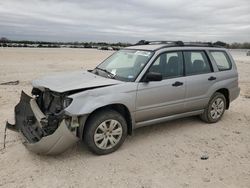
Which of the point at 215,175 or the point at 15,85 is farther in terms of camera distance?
the point at 15,85

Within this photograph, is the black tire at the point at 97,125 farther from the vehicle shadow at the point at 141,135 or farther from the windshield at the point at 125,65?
the windshield at the point at 125,65

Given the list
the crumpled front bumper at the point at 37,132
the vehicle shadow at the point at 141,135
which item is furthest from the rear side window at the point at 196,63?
the crumpled front bumper at the point at 37,132

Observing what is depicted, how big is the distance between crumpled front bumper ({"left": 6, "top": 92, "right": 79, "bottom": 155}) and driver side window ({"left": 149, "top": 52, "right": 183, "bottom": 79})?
1.98 meters

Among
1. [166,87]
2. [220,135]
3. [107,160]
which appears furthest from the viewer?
[220,135]

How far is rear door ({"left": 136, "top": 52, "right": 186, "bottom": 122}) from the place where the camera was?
5.09 metres

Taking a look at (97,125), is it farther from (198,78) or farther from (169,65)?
(198,78)

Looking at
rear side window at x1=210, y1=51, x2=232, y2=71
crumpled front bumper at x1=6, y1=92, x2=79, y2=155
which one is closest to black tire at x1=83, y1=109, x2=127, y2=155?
crumpled front bumper at x1=6, y1=92, x2=79, y2=155

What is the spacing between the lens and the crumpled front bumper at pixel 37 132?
13.8 ft

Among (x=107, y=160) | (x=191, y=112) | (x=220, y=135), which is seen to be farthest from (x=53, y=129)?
(x=220, y=135)

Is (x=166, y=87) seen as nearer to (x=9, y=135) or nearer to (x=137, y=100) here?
(x=137, y=100)

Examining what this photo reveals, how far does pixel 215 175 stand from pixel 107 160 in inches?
64.7

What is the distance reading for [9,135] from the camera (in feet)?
17.8

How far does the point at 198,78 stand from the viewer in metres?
5.98

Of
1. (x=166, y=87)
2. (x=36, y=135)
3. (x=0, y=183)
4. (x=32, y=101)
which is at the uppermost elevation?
(x=166, y=87)
